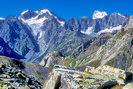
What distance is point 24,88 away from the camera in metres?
31.2

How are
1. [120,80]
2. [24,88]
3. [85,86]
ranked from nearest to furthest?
1. [85,86]
2. [120,80]
3. [24,88]

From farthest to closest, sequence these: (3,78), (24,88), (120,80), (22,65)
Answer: (22,65) → (3,78) → (24,88) → (120,80)

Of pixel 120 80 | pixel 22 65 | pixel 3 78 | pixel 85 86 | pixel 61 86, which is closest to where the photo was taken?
pixel 85 86

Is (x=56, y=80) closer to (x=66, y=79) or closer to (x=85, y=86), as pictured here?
(x=66, y=79)

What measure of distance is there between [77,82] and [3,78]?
12935 mm

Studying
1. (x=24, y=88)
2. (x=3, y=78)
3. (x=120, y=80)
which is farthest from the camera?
(x=3, y=78)

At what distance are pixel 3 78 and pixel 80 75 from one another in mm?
11613

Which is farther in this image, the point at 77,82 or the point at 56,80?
the point at 56,80

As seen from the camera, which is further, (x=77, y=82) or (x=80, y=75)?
(x=80, y=75)

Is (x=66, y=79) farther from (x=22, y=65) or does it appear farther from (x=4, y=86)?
(x=22, y=65)

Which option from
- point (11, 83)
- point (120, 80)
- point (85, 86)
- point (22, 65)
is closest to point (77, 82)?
point (85, 86)

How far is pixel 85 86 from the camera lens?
81.5ft

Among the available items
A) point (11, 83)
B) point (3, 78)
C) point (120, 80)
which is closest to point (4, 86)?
point (11, 83)

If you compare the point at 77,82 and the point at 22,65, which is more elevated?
the point at 22,65
